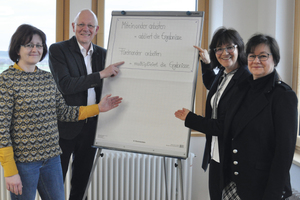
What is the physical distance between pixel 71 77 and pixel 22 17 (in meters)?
1.34

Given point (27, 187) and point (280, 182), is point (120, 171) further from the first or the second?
point (280, 182)

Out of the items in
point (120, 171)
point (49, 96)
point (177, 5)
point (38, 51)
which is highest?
point (177, 5)

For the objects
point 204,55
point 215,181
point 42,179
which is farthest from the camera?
point 204,55

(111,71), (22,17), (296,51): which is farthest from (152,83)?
(22,17)

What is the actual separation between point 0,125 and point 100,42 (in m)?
1.66

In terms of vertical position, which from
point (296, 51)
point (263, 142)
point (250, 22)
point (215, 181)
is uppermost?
point (250, 22)

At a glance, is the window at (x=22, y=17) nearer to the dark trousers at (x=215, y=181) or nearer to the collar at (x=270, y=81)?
the dark trousers at (x=215, y=181)

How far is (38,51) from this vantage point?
1507 mm

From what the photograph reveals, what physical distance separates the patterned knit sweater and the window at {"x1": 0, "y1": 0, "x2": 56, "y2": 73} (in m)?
1.45

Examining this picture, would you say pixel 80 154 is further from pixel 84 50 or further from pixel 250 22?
pixel 250 22

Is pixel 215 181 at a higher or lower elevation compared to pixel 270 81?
lower

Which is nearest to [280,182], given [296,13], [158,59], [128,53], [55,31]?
[158,59]

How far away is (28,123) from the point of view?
1455mm

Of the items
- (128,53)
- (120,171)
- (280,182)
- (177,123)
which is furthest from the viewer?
(120,171)
